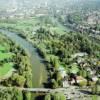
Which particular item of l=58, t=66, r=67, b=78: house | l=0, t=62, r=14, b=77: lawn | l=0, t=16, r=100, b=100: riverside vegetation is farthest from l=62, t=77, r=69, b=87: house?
l=0, t=62, r=14, b=77: lawn

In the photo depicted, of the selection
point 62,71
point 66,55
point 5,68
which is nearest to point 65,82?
point 62,71

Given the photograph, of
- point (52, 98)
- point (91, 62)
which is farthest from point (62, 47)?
point (52, 98)

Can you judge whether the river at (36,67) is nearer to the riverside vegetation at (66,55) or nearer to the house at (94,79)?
the riverside vegetation at (66,55)

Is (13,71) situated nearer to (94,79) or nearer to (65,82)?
(65,82)

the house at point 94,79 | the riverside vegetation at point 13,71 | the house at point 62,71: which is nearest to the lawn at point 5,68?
the riverside vegetation at point 13,71

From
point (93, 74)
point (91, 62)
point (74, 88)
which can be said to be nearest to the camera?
point (74, 88)

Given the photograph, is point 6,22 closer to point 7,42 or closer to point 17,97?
point 7,42

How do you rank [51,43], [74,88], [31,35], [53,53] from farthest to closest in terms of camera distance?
[31,35] < [51,43] < [53,53] < [74,88]

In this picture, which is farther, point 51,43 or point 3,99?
point 51,43

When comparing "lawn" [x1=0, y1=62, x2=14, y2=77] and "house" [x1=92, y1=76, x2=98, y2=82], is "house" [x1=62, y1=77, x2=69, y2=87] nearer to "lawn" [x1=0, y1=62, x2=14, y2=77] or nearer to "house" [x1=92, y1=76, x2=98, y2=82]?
"house" [x1=92, y1=76, x2=98, y2=82]
